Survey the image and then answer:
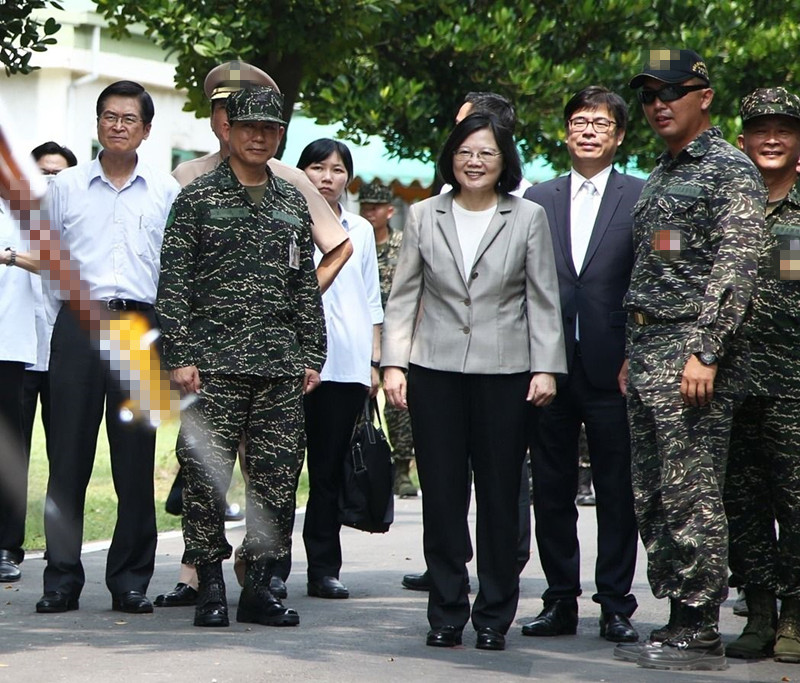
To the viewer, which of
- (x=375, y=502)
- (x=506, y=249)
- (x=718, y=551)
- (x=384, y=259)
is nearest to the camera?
(x=718, y=551)

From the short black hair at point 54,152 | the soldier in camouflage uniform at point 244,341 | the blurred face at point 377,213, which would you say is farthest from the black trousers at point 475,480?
the blurred face at point 377,213

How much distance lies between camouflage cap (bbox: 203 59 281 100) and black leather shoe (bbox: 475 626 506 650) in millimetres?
2670

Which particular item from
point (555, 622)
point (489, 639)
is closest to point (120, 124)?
point (489, 639)

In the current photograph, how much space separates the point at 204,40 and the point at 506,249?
477 cm

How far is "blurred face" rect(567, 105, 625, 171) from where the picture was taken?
295 inches

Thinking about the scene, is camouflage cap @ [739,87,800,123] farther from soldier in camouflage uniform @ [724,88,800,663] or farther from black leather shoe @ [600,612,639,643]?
black leather shoe @ [600,612,639,643]

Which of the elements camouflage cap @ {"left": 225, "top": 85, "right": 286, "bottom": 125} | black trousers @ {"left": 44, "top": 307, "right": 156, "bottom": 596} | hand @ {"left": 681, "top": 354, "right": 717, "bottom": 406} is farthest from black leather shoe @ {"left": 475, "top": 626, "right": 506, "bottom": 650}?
camouflage cap @ {"left": 225, "top": 85, "right": 286, "bottom": 125}

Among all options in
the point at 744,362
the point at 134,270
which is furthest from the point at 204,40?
the point at 744,362

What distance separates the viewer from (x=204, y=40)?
36.6 feet

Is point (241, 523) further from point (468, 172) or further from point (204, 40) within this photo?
point (468, 172)

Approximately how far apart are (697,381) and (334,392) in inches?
100

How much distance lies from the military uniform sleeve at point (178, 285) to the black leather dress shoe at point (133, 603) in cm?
112

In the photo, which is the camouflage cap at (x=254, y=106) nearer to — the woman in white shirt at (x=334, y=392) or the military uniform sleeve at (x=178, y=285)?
the military uniform sleeve at (x=178, y=285)

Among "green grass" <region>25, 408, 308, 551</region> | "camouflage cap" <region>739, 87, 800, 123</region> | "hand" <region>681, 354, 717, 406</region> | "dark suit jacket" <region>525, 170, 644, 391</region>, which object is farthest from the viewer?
"green grass" <region>25, 408, 308, 551</region>
